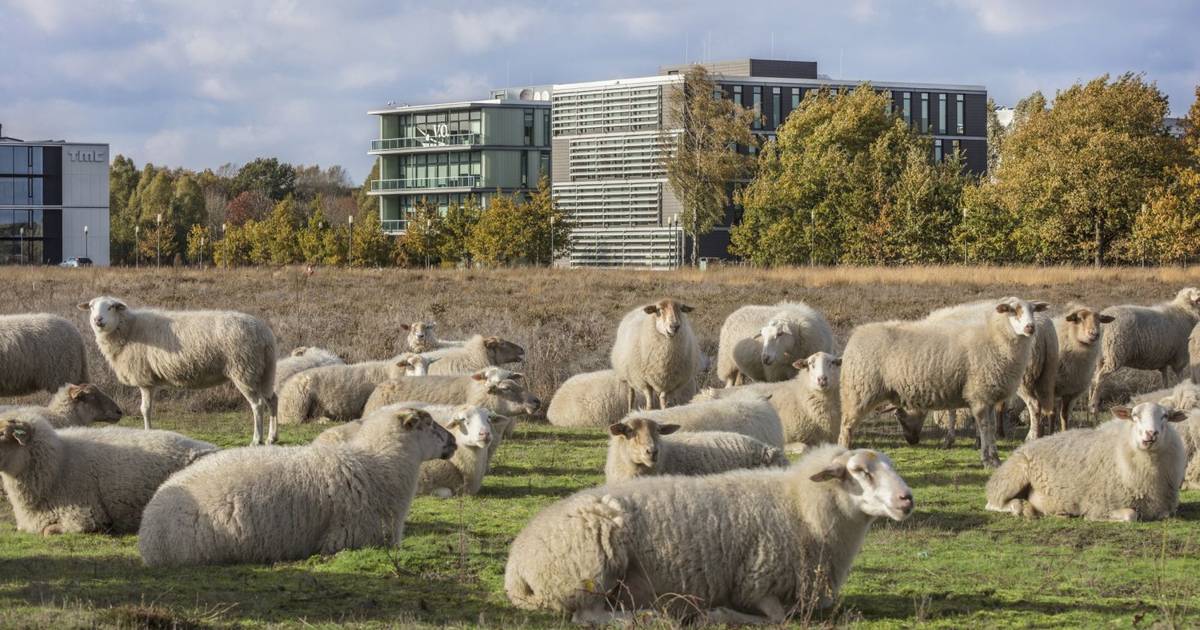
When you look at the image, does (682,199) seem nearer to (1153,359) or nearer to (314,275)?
(314,275)

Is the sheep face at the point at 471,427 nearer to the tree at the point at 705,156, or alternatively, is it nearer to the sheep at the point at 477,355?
the sheep at the point at 477,355

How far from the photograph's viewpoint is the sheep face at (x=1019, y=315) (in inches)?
625

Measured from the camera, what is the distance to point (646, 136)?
108062 mm

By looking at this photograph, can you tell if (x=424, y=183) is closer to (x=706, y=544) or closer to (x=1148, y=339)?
(x=1148, y=339)

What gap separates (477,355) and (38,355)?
5.98 meters

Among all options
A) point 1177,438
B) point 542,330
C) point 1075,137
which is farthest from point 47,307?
point 1075,137

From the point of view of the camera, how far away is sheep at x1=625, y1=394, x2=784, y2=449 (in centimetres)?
1368

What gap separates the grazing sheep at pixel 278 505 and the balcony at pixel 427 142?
108597 millimetres

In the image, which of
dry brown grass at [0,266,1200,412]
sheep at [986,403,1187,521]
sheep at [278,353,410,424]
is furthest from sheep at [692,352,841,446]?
dry brown grass at [0,266,1200,412]

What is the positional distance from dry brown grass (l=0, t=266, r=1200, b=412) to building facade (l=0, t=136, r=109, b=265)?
65.5 metres

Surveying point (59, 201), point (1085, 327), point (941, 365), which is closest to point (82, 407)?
point (941, 365)

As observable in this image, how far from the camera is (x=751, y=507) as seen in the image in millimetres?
8867

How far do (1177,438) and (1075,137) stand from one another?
186 ft

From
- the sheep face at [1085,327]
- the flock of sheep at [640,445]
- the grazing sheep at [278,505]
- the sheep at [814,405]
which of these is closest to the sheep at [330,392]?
the flock of sheep at [640,445]
